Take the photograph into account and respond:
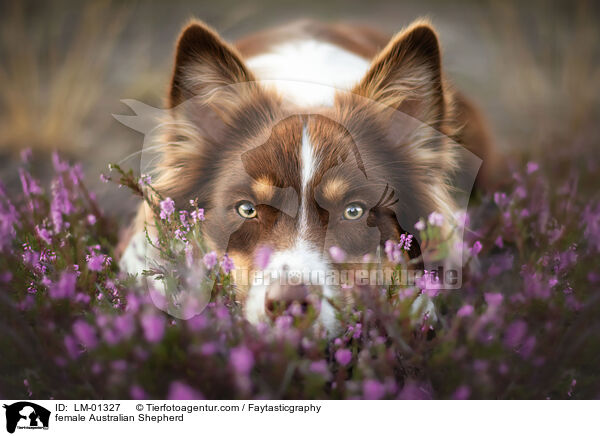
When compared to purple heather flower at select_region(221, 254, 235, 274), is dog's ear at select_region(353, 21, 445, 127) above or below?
above

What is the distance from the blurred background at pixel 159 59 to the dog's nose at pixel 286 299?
121 centimetres

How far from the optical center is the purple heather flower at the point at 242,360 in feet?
5.49

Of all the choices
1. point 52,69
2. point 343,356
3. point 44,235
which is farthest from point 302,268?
point 52,69

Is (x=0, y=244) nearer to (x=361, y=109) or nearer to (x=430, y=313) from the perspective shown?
(x=361, y=109)

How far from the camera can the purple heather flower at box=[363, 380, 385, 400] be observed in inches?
71.8

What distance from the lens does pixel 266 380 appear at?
184cm

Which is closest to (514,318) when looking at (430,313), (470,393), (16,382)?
(430,313)

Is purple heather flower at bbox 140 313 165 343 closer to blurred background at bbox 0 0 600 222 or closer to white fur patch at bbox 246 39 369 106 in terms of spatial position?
blurred background at bbox 0 0 600 222

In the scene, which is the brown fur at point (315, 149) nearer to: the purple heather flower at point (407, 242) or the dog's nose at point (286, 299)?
the purple heather flower at point (407, 242)

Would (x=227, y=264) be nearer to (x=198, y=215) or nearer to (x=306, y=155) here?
(x=198, y=215)

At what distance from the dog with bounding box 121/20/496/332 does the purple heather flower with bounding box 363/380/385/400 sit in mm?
343

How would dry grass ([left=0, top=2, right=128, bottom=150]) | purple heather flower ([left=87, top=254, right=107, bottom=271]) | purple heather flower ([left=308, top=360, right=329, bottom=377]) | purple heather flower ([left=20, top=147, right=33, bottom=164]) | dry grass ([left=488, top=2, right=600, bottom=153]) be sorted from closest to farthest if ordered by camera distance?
purple heather flower ([left=308, top=360, right=329, bottom=377]) → purple heather flower ([left=87, top=254, right=107, bottom=271]) → dry grass ([left=0, top=2, right=128, bottom=150]) → dry grass ([left=488, top=2, right=600, bottom=153]) → purple heather flower ([left=20, top=147, right=33, bottom=164])

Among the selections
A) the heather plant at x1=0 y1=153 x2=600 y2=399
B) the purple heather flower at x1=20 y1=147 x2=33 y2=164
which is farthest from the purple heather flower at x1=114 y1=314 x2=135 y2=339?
the purple heather flower at x1=20 y1=147 x2=33 y2=164
